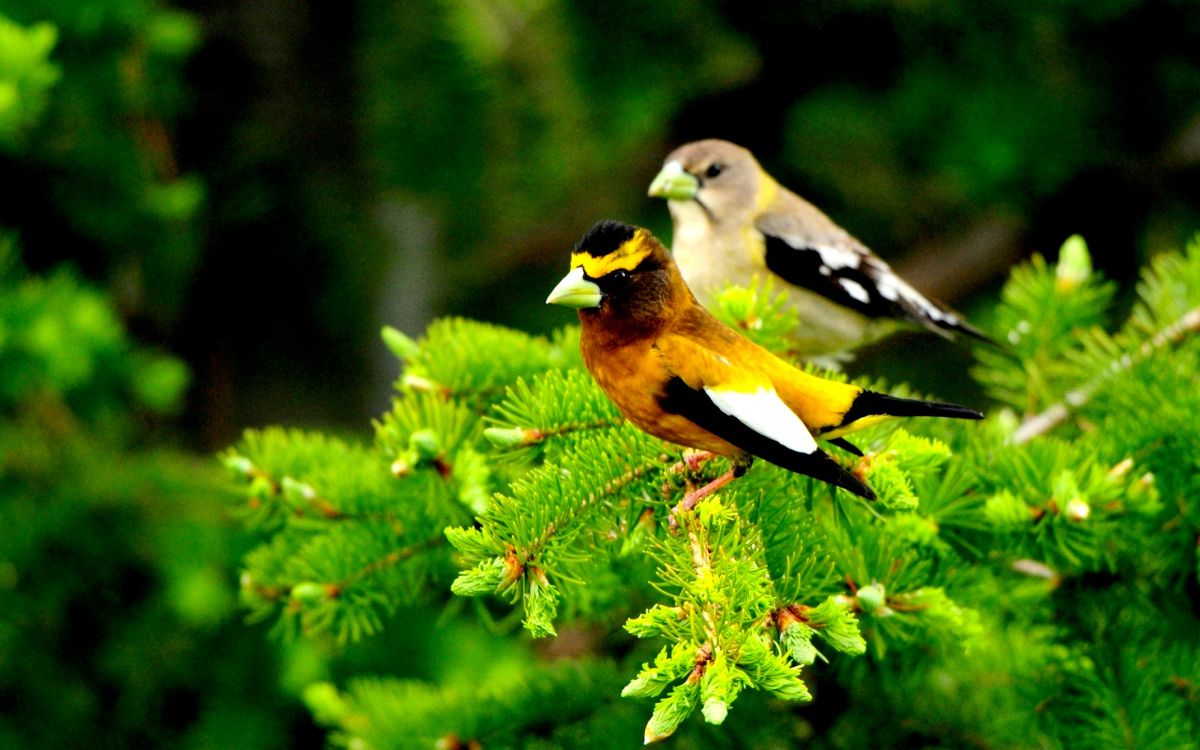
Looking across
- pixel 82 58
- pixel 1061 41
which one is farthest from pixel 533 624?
pixel 1061 41

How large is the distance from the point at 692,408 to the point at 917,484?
0.60 meters

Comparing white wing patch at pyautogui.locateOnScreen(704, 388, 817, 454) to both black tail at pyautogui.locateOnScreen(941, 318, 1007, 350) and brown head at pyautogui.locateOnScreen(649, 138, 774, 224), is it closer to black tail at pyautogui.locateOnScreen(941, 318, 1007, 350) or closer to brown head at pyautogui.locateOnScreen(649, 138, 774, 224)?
black tail at pyautogui.locateOnScreen(941, 318, 1007, 350)

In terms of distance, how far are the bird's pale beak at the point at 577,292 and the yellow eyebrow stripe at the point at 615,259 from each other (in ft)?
0.08

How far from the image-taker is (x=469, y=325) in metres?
3.16

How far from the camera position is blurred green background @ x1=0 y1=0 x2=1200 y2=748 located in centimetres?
459

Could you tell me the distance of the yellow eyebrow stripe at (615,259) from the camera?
2691 millimetres

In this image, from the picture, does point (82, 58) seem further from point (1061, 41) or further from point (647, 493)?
point (1061, 41)

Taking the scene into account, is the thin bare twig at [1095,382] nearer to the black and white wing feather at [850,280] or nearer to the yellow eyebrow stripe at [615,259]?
the black and white wing feather at [850,280]

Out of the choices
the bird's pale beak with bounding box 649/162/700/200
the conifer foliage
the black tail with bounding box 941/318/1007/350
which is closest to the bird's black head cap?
the conifer foliage

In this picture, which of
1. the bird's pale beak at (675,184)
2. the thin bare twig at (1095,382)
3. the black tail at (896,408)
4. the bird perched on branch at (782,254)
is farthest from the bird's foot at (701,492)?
the bird's pale beak at (675,184)

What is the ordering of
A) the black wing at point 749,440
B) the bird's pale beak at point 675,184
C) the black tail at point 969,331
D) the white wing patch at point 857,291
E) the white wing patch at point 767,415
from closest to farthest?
the black wing at point 749,440 → the white wing patch at point 767,415 → the black tail at point 969,331 → the white wing patch at point 857,291 → the bird's pale beak at point 675,184

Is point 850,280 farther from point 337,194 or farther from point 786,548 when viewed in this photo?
point 337,194

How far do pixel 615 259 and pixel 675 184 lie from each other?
1855 mm

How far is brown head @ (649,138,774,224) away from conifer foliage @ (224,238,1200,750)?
132 cm
